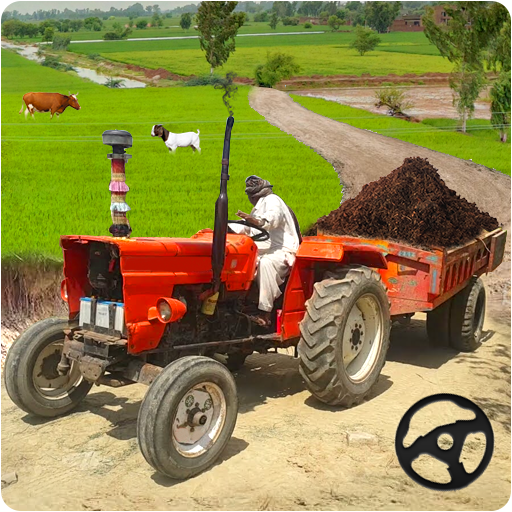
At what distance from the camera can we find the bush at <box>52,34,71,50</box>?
63.1 feet

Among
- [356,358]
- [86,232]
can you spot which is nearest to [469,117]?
[86,232]

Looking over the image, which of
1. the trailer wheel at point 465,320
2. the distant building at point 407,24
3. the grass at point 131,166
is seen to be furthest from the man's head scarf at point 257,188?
the distant building at point 407,24

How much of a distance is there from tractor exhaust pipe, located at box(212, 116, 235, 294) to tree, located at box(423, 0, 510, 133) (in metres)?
19.1

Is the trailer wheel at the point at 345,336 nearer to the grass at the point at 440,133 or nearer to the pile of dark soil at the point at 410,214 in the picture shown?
the pile of dark soil at the point at 410,214

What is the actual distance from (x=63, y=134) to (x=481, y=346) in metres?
12.2

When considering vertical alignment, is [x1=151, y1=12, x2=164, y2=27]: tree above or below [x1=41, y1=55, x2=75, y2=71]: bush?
above

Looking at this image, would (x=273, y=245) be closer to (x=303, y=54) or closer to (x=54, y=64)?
(x=54, y=64)

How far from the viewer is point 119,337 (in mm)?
4523

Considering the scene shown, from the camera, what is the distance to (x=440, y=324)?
700 centimetres

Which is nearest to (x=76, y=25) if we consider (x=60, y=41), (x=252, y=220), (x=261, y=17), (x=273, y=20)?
(x=60, y=41)

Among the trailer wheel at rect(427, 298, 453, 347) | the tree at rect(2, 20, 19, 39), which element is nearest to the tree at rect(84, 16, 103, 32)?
the tree at rect(2, 20, 19, 39)

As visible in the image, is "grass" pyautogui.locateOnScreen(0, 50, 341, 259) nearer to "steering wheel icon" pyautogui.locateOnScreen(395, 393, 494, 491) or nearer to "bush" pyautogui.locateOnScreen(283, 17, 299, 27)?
"steering wheel icon" pyautogui.locateOnScreen(395, 393, 494, 491)

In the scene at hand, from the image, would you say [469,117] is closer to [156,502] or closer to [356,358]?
[356,358]

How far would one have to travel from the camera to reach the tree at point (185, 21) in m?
17.7
